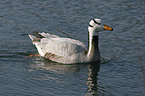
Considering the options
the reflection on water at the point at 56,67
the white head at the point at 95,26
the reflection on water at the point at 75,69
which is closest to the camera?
the reflection on water at the point at 75,69

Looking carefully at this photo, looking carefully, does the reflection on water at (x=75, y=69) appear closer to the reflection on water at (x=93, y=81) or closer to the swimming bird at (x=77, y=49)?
the reflection on water at (x=93, y=81)

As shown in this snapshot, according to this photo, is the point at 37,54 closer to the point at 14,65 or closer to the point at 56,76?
the point at 14,65

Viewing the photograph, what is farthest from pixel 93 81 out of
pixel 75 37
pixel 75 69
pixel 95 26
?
pixel 75 37

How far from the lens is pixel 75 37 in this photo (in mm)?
17281

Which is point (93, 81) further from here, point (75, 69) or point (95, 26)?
point (95, 26)

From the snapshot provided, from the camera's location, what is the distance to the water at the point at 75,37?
11297 mm

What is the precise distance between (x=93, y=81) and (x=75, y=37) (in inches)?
213

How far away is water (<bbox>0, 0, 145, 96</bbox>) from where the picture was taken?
445 inches

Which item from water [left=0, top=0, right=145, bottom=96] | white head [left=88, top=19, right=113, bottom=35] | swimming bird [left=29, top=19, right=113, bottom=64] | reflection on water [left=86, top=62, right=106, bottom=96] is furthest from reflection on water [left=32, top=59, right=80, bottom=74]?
white head [left=88, top=19, right=113, bottom=35]

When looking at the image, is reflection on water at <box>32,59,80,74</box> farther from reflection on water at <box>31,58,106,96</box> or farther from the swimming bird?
the swimming bird

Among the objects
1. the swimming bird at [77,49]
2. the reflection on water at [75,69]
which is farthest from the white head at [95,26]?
the reflection on water at [75,69]

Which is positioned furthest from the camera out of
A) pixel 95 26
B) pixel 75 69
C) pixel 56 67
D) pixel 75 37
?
pixel 75 37

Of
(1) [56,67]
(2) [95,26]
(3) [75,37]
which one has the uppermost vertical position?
(2) [95,26]

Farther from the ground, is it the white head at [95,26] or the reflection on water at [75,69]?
the white head at [95,26]
